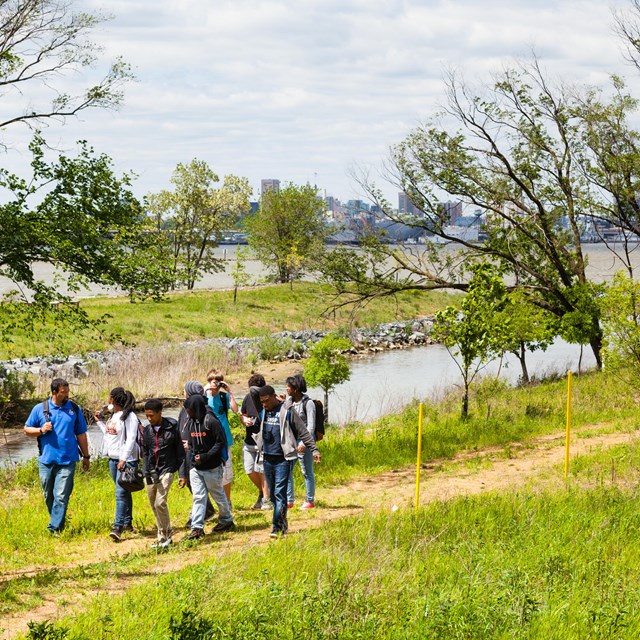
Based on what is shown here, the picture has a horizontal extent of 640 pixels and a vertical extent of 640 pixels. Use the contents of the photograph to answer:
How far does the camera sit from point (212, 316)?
48938 millimetres

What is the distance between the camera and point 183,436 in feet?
35.2

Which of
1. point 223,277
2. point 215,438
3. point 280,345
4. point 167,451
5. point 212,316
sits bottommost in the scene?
point 167,451

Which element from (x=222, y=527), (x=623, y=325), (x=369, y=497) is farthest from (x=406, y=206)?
(x=222, y=527)

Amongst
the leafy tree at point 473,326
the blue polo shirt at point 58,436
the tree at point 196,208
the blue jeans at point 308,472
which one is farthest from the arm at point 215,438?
the tree at point 196,208

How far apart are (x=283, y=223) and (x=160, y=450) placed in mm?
57446

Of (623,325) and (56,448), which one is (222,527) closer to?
(56,448)

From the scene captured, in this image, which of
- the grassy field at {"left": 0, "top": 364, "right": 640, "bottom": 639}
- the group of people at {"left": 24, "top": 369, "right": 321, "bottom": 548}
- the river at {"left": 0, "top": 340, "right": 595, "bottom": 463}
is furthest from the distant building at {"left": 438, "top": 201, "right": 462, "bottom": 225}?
the group of people at {"left": 24, "top": 369, "right": 321, "bottom": 548}

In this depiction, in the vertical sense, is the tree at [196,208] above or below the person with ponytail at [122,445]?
above

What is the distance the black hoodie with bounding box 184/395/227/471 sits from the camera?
1056 centimetres

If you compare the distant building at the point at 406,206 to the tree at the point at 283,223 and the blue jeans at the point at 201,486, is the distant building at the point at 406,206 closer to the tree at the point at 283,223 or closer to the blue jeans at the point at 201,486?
the blue jeans at the point at 201,486

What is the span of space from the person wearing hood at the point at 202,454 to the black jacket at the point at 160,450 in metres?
0.24

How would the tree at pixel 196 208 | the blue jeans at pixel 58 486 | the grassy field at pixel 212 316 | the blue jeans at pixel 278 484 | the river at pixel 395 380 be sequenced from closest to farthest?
the blue jeans at pixel 278 484 < the blue jeans at pixel 58 486 < the river at pixel 395 380 < the grassy field at pixel 212 316 < the tree at pixel 196 208

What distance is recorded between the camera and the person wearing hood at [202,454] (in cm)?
1059

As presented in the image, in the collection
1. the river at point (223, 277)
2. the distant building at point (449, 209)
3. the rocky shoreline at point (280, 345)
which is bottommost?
the rocky shoreline at point (280, 345)
